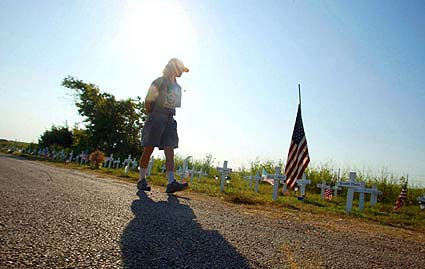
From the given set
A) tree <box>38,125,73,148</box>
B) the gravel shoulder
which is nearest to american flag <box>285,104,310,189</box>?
the gravel shoulder

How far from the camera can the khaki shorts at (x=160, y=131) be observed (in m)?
4.97

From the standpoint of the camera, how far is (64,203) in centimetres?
243

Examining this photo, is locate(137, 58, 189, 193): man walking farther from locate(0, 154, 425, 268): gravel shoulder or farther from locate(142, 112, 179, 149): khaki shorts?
locate(0, 154, 425, 268): gravel shoulder

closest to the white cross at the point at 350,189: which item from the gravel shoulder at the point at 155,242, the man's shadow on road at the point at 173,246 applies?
the gravel shoulder at the point at 155,242

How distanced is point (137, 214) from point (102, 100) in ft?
81.8

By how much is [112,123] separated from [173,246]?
24.4 meters

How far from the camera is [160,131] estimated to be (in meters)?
4.98

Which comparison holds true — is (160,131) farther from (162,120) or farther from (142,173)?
(142,173)

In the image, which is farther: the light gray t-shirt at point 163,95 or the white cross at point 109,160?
the white cross at point 109,160

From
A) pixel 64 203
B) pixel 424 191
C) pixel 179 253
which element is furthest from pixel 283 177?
pixel 424 191

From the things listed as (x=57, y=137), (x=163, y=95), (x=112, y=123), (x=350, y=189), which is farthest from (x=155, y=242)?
(x=57, y=137)

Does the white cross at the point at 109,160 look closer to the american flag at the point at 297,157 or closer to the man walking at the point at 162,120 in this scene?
the american flag at the point at 297,157

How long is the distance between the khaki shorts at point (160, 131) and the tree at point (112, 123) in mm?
19488

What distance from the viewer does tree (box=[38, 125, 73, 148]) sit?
33.9m
